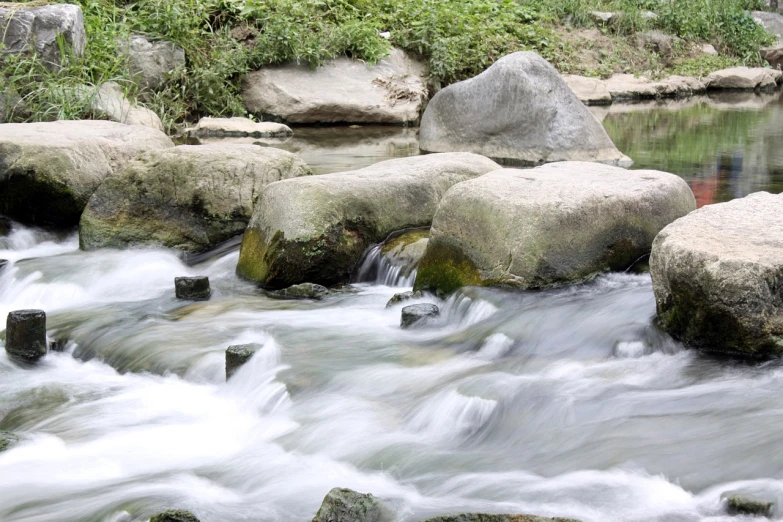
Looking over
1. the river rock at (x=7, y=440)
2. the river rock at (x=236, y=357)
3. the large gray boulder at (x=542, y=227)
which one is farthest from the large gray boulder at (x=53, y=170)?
the river rock at (x=7, y=440)

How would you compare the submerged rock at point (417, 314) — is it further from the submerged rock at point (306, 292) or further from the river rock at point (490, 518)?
the river rock at point (490, 518)

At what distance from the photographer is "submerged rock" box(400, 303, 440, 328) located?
4879 millimetres

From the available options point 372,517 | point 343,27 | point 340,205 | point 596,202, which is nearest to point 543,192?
point 596,202

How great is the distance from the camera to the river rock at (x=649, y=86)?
679 inches

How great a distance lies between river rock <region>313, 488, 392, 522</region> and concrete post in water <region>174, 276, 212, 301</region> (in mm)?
2808

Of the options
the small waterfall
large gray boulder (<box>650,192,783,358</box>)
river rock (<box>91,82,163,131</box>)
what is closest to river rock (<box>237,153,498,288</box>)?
the small waterfall

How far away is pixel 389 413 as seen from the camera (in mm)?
3977

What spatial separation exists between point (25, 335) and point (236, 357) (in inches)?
46.1

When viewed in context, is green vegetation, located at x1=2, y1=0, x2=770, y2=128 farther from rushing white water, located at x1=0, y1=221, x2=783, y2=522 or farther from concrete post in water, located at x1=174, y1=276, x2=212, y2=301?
rushing white water, located at x1=0, y1=221, x2=783, y2=522

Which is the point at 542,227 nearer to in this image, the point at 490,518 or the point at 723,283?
the point at 723,283

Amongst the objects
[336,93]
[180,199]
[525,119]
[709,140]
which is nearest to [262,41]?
[336,93]

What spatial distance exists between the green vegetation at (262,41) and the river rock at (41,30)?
0.43ft

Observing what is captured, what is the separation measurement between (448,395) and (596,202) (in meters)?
1.60

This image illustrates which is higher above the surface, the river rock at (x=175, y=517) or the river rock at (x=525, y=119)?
the river rock at (x=175, y=517)
